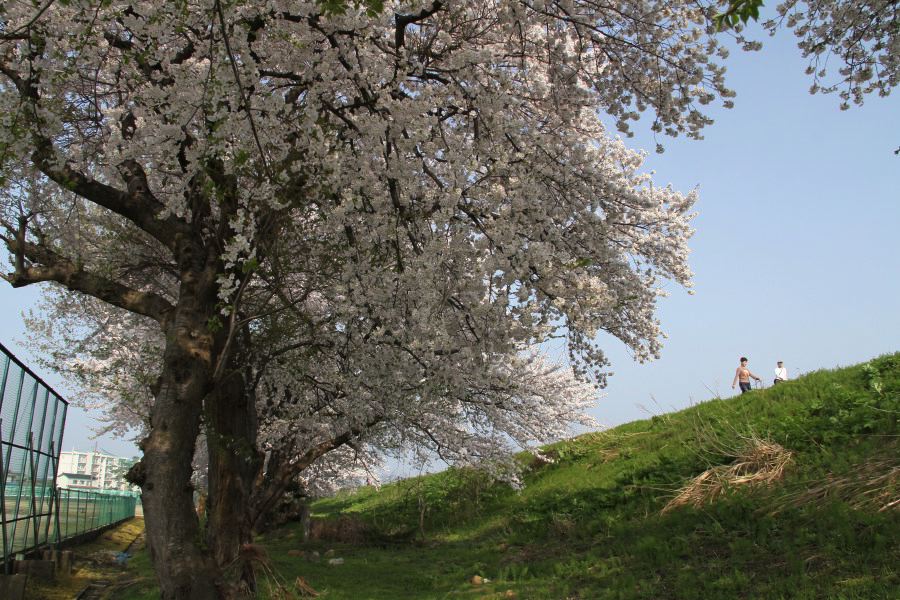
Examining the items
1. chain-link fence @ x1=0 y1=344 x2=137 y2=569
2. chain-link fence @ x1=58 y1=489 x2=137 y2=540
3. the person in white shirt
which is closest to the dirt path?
chain-link fence @ x1=58 y1=489 x2=137 y2=540

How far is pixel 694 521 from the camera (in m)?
9.34

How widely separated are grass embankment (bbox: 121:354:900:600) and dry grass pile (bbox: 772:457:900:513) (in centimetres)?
2

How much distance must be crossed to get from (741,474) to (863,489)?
225 cm

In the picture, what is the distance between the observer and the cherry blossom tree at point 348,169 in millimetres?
6738

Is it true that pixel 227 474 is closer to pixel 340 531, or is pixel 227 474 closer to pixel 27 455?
pixel 27 455

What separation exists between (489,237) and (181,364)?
355 cm

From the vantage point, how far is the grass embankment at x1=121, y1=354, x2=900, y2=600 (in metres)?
7.30

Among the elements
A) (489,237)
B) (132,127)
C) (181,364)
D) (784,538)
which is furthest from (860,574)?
(132,127)

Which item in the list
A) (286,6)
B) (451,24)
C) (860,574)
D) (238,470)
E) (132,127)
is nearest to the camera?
(860,574)

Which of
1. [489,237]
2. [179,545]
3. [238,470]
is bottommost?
[179,545]

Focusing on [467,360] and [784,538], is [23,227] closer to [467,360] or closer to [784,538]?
[467,360]

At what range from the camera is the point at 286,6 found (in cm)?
700

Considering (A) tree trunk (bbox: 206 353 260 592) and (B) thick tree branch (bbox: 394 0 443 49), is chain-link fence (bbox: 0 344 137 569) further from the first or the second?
(B) thick tree branch (bbox: 394 0 443 49)

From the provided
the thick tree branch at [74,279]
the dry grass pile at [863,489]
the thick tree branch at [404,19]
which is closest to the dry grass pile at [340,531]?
the thick tree branch at [74,279]
